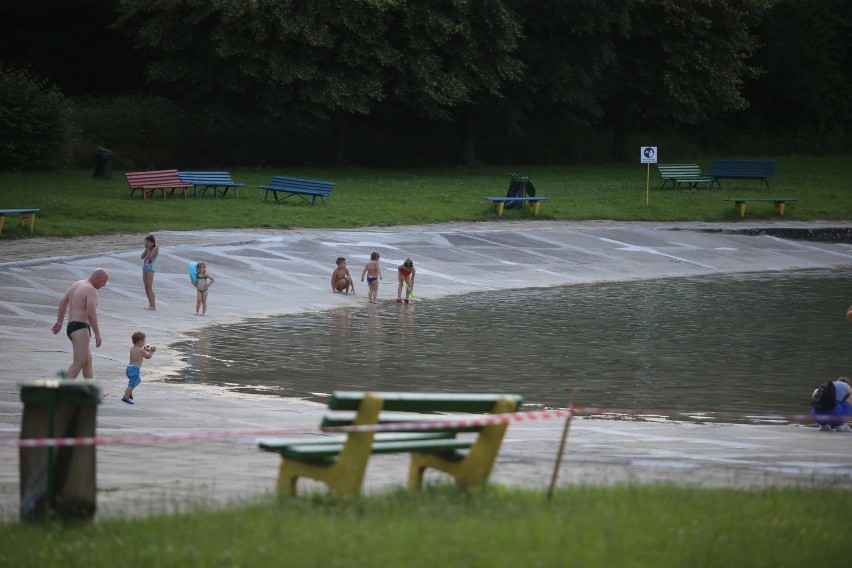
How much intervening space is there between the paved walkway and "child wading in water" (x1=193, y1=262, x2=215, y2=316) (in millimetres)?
263

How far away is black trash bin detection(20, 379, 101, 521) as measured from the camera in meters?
7.74

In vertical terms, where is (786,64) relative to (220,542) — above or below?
above

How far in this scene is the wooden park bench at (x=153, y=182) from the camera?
3909 centimetres

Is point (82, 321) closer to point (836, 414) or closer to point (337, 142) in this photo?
point (836, 414)

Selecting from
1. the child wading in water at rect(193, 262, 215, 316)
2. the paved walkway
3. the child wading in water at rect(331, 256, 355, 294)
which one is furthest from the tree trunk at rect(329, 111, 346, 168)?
the child wading in water at rect(193, 262, 215, 316)

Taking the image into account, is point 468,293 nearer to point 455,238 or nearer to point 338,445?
point 455,238

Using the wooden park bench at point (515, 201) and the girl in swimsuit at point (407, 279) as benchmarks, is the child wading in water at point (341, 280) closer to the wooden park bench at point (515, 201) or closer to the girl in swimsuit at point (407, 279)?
the girl in swimsuit at point (407, 279)

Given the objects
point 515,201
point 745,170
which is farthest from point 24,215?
point 745,170

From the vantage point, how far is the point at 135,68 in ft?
204

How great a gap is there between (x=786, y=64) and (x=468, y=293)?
47.0 m

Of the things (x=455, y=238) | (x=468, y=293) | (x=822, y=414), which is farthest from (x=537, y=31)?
(x=822, y=414)

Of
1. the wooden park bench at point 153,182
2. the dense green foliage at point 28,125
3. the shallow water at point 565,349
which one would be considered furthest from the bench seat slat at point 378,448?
the dense green foliage at point 28,125

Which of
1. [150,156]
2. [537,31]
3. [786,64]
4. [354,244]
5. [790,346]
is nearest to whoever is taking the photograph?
[790,346]

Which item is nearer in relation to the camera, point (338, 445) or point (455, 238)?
point (338, 445)
